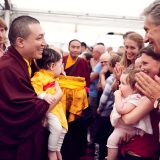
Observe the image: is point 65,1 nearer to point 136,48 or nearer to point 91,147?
point 91,147

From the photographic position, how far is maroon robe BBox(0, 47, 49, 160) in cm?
198

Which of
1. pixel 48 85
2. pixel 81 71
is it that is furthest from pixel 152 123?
pixel 81 71

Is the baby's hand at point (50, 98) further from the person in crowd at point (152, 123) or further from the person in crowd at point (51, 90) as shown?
the person in crowd at point (152, 123)

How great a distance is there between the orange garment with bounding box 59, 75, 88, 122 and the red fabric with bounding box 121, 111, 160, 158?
3.14 ft

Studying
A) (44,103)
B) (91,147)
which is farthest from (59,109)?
(91,147)

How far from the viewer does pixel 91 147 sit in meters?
5.02

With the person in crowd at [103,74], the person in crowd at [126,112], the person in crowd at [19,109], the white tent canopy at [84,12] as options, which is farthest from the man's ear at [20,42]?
the white tent canopy at [84,12]

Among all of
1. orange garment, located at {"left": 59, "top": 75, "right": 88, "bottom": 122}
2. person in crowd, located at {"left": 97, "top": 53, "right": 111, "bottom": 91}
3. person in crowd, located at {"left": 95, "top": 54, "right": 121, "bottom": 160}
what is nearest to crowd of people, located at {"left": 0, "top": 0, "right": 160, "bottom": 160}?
orange garment, located at {"left": 59, "top": 75, "right": 88, "bottom": 122}

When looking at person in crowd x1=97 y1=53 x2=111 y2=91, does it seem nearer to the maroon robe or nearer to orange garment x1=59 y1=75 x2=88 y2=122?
orange garment x1=59 y1=75 x2=88 y2=122

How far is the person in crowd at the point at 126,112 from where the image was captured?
6.79ft

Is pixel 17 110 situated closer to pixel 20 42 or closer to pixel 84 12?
pixel 20 42

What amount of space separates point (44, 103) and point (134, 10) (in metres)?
5.46

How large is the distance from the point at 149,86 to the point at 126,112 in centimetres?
30

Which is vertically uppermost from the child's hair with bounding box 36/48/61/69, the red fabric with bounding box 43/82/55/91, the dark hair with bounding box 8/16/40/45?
the dark hair with bounding box 8/16/40/45
